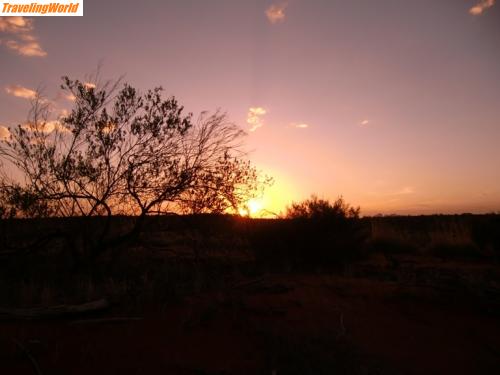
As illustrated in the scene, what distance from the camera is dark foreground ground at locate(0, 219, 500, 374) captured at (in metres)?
4.22

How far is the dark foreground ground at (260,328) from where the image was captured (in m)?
4.22

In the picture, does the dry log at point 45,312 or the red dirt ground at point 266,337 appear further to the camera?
the dry log at point 45,312

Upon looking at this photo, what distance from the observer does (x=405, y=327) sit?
5.66m

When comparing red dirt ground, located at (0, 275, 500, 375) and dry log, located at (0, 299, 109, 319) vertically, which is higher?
dry log, located at (0, 299, 109, 319)

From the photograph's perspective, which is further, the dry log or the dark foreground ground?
the dry log

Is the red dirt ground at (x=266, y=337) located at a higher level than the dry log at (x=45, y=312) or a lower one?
lower

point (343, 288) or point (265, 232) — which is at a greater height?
point (265, 232)

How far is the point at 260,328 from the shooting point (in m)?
5.15

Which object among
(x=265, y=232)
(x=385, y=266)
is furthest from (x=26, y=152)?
(x=385, y=266)

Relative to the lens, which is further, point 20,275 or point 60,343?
point 20,275

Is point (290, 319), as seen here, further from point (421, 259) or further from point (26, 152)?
point (421, 259)

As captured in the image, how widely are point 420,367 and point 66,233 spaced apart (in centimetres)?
775

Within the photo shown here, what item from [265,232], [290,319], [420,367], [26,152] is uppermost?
[26,152]

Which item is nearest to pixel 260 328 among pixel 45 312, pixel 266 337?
pixel 266 337
